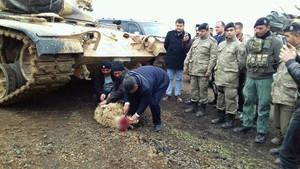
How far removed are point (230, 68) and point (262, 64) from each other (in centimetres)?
67

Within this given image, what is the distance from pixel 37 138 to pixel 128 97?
1.39 meters

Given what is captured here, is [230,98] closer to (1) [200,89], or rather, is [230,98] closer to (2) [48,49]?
(1) [200,89]

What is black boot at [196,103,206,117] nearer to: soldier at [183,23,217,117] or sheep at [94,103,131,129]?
soldier at [183,23,217,117]

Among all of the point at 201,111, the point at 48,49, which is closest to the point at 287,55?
the point at 201,111

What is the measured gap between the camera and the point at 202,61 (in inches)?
220

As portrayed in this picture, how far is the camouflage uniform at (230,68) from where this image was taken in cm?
488

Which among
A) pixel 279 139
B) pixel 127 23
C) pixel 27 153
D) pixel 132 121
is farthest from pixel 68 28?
pixel 127 23

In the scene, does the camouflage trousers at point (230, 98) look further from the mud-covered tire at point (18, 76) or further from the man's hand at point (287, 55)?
the mud-covered tire at point (18, 76)

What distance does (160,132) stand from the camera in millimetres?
4441

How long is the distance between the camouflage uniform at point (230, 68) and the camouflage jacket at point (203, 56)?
337 mm

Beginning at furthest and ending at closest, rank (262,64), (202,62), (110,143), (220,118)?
1. (202,62)
2. (220,118)
3. (262,64)
4. (110,143)

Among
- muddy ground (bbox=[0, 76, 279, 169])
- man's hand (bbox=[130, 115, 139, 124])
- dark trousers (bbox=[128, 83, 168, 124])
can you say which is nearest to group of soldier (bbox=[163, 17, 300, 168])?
muddy ground (bbox=[0, 76, 279, 169])

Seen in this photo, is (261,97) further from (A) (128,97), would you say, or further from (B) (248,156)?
(A) (128,97)

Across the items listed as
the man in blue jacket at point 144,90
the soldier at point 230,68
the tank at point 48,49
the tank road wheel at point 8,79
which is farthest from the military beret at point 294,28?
the tank road wheel at point 8,79
